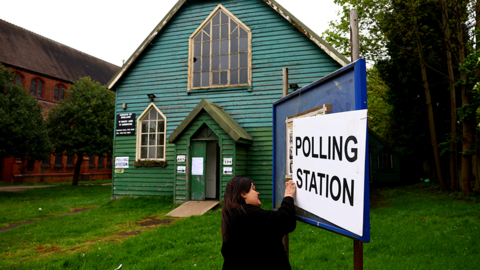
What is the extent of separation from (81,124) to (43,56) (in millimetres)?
21006

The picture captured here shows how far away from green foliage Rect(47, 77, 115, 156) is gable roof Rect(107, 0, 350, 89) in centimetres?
1382

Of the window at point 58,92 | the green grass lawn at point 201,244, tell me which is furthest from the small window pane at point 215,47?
the window at point 58,92

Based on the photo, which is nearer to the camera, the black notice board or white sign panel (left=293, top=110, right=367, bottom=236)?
white sign panel (left=293, top=110, right=367, bottom=236)

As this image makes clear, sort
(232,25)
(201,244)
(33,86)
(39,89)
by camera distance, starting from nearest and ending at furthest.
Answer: (201,244) → (232,25) → (33,86) → (39,89)

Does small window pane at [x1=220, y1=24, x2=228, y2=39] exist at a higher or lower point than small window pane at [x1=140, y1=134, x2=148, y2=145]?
higher

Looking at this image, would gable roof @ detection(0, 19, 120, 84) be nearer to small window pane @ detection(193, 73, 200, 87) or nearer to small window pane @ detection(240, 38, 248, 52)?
small window pane @ detection(193, 73, 200, 87)

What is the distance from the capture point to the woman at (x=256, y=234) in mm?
2516

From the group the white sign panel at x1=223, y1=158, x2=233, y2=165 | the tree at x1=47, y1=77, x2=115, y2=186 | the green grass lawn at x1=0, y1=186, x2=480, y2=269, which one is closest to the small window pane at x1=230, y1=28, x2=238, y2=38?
the white sign panel at x1=223, y1=158, x2=233, y2=165

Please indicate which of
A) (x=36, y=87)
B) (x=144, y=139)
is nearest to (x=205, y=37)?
(x=144, y=139)

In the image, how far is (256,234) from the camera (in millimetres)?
2545

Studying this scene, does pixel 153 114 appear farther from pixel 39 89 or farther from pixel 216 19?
pixel 39 89

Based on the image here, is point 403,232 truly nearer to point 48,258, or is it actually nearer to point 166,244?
point 166,244

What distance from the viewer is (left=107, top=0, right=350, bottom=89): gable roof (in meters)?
11.9

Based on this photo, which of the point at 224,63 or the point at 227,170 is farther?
the point at 224,63
